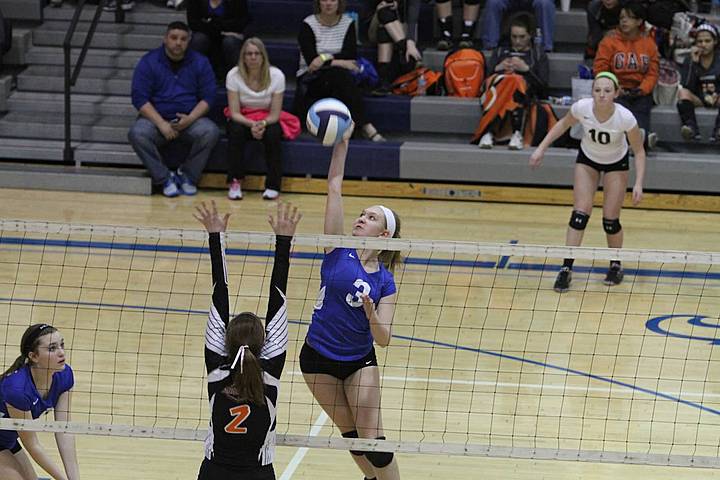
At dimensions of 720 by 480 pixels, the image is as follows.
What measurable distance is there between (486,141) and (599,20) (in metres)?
2.32

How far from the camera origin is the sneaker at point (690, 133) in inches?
554

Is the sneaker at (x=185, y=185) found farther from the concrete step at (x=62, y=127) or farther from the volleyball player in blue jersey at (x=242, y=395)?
the volleyball player in blue jersey at (x=242, y=395)

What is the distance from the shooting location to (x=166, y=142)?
1421cm

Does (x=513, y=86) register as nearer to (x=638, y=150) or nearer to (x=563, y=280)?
(x=638, y=150)

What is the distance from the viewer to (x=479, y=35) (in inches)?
622

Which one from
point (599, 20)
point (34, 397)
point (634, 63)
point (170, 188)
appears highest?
point (599, 20)

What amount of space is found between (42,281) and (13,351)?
1.88 meters

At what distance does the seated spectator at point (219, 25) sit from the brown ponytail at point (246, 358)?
10041 mm

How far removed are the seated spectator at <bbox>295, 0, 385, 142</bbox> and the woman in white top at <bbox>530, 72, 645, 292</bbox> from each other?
12.6ft

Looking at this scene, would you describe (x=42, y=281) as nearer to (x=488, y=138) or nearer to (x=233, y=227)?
(x=233, y=227)

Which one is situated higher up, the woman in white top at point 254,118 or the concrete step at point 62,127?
the woman in white top at point 254,118

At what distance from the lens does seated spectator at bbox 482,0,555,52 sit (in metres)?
15.0

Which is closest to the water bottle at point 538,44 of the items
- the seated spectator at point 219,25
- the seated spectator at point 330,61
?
the seated spectator at point 330,61

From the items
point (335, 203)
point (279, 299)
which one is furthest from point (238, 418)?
point (335, 203)
